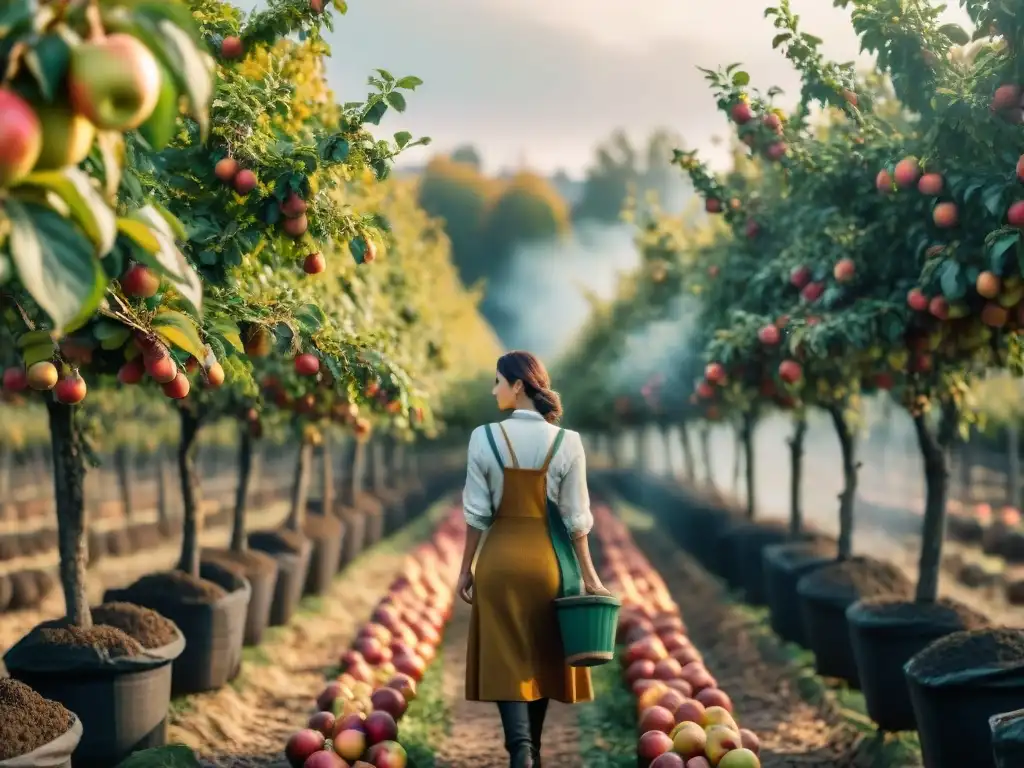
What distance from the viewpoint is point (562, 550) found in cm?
481

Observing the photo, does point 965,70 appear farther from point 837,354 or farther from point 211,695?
point 211,695

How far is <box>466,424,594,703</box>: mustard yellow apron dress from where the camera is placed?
4.71 meters

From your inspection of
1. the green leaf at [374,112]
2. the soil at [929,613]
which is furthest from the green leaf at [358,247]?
the soil at [929,613]

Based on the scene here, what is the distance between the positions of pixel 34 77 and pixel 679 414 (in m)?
17.7

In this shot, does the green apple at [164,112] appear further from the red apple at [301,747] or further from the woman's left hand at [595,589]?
the red apple at [301,747]

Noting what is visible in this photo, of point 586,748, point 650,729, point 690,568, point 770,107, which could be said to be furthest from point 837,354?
point 690,568

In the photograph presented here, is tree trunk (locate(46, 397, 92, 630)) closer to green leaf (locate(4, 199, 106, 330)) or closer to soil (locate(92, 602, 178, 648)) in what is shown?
soil (locate(92, 602, 178, 648))

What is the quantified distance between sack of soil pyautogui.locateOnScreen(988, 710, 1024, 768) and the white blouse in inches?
71.5

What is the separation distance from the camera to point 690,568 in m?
16.0

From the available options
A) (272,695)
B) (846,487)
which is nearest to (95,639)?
(272,695)

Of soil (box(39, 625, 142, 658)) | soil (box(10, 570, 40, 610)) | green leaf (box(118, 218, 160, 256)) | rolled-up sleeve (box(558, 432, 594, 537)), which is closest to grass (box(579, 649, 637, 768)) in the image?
rolled-up sleeve (box(558, 432, 594, 537))

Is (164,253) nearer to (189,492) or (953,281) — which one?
(953,281)

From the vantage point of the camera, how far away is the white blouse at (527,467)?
15.7 ft

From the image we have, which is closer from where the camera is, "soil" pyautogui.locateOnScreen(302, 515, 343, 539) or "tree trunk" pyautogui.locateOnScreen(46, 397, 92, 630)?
"tree trunk" pyautogui.locateOnScreen(46, 397, 92, 630)
